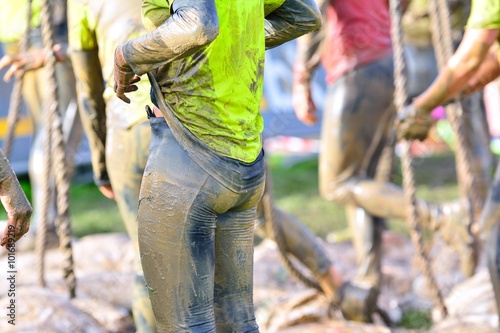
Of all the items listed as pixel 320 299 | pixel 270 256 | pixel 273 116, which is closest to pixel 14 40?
pixel 270 256

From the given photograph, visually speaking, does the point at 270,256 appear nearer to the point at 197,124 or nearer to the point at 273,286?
the point at 273,286

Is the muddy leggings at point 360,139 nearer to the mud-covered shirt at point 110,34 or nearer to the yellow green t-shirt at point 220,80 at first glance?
the mud-covered shirt at point 110,34

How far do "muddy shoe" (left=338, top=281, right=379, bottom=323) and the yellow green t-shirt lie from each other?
2014 mm

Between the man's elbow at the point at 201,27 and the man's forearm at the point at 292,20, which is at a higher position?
the man's elbow at the point at 201,27

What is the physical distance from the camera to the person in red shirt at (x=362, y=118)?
4508 mm

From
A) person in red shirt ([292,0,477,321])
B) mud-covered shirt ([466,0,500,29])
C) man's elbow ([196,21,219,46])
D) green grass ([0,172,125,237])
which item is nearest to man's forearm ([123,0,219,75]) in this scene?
man's elbow ([196,21,219,46])

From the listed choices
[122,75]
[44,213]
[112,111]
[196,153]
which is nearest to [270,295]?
[44,213]

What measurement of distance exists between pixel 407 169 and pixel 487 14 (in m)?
1.14

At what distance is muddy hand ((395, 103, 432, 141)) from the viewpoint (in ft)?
12.5

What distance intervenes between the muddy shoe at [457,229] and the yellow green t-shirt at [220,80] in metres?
2.27

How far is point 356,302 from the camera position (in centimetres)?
→ 425

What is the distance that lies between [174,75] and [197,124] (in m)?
0.14

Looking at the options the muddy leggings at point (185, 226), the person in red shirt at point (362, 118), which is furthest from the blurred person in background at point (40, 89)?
the muddy leggings at point (185, 226)

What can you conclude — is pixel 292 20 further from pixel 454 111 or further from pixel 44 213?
pixel 44 213
